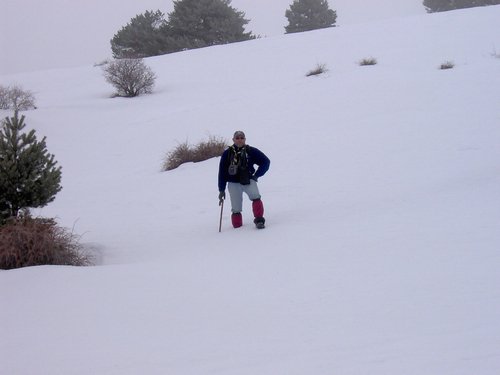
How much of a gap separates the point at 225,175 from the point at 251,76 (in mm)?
13053

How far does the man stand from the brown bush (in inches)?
90.3

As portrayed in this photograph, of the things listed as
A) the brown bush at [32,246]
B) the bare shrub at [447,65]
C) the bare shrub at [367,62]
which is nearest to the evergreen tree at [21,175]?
the brown bush at [32,246]

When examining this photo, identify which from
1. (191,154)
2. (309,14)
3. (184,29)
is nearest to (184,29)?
(184,29)

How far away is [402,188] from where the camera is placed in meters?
8.01

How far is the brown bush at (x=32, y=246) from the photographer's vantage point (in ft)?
18.4

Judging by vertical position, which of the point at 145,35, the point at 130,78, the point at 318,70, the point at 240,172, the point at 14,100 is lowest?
the point at 240,172

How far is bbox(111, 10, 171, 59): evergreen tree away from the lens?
130 feet

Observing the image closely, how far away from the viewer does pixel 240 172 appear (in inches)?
285

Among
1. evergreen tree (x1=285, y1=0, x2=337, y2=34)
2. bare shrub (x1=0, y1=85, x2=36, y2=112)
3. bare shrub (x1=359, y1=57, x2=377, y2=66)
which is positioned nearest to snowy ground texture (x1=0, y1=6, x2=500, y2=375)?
bare shrub (x1=359, y1=57, x2=377, y2=66)

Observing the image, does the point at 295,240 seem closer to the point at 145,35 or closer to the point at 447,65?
the point at 447,65

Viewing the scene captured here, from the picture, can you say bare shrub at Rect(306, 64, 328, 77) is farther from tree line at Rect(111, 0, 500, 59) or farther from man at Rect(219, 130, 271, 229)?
tree line at Rect(111, 0, 500, 59)

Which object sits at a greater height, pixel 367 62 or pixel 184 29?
pixel 184 29

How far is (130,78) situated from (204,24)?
2120 cm

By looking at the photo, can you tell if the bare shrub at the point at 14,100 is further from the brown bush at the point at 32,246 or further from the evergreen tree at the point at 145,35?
the evergreen tree at the point at 145,35
